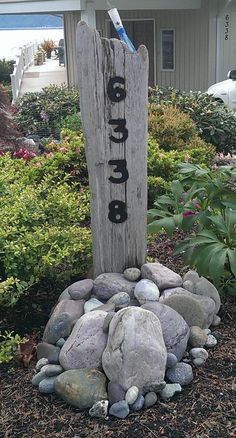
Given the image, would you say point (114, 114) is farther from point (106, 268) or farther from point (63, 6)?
point (63, 6)

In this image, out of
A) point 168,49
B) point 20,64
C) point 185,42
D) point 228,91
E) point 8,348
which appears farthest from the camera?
point 20,64

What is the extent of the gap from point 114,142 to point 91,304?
3.28ft

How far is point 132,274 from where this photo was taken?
3.83 m

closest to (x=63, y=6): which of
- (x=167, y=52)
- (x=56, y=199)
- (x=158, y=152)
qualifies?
(x=167, y=52)

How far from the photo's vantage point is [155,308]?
3400 millimetres

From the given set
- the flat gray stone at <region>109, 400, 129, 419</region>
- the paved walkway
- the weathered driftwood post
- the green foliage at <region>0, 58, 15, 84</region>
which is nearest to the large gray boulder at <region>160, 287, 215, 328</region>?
the weathered driftwood post

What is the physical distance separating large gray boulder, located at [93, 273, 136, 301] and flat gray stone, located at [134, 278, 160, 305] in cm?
7

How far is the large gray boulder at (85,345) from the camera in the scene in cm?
320

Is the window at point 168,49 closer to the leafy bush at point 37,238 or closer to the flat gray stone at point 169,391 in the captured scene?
the leafy bush at point 37,238

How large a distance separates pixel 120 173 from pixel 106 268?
2.13ft

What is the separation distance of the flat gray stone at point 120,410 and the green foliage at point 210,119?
6360mm

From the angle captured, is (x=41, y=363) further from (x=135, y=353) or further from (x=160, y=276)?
(x=160, y=276)

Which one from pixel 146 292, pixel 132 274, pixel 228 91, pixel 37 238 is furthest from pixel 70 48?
pixel 146 292

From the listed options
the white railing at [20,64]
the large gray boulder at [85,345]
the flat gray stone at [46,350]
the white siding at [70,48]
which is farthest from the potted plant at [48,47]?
the large gray boulder at [85,345]
